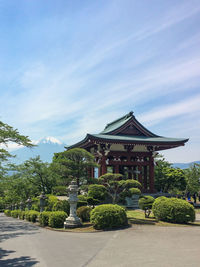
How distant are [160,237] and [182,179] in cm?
2615

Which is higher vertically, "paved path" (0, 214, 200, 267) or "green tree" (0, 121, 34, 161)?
"green tree" (0, 121, 34, 161)

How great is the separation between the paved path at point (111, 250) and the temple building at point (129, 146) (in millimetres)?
14918

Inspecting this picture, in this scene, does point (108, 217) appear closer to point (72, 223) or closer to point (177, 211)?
point (72, 223)

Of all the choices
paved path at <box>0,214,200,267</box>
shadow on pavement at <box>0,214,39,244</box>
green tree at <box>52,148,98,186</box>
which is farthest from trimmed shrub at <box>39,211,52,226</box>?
green tree at <box>52,148,98,186</box>

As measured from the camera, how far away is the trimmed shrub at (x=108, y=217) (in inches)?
555

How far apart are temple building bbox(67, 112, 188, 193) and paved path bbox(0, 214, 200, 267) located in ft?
48.9

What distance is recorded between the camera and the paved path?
7.96m

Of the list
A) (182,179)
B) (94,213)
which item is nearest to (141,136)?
(182,179)

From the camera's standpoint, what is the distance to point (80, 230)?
14.4 metres

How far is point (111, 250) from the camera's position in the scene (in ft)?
30.9

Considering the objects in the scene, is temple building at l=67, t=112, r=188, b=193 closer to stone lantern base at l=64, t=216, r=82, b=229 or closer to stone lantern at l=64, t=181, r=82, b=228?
stone lantern at l=64, t=181, r=82, b=228

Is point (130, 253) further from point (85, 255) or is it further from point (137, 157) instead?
point (137, 157)

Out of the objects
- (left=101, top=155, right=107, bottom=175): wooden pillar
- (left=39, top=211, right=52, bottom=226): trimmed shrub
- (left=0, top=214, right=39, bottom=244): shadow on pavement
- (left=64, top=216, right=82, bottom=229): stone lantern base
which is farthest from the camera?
(left=101, top=155, right=107, bottom=175): wooden pillar

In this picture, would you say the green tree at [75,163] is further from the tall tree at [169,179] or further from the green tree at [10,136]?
the tall tree at [169,179]
